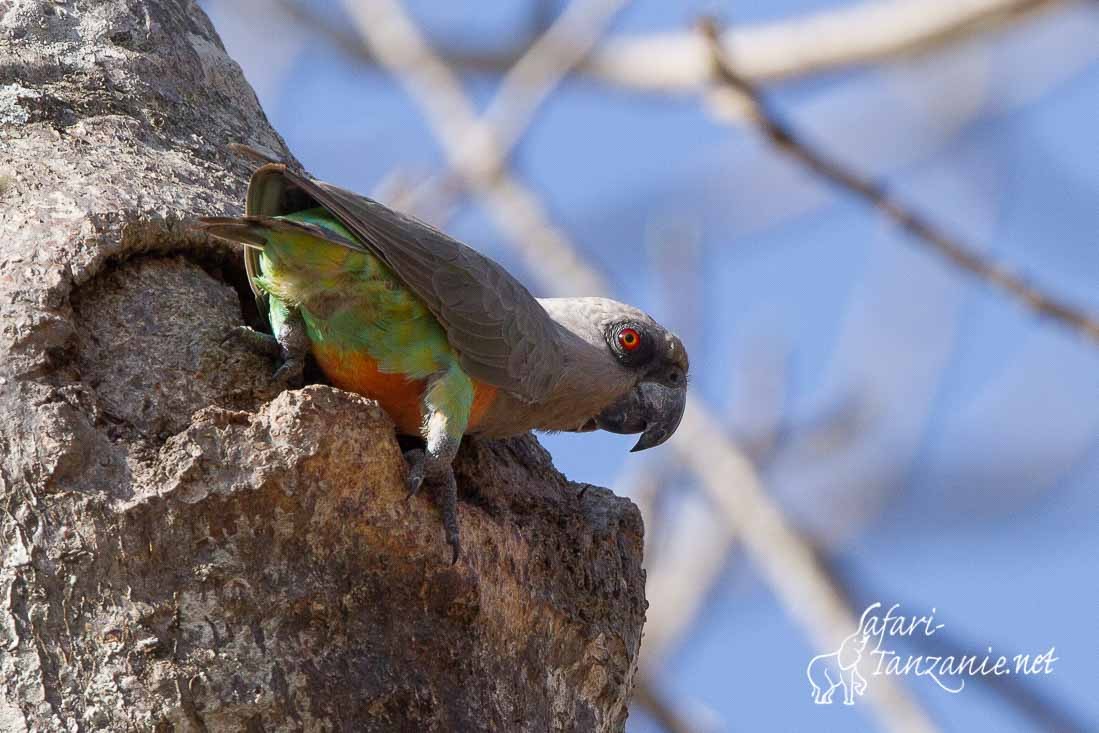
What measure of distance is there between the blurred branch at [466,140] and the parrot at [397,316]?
3.60m

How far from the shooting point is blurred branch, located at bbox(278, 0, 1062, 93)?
6.35 m

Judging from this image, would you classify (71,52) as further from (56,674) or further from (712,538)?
(712,538)

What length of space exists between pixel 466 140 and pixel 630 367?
3.85m

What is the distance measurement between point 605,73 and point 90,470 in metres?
6.07

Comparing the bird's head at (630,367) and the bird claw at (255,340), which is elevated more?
the bird's head at (630,367)

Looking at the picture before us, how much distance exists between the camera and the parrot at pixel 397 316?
3596 millimetres

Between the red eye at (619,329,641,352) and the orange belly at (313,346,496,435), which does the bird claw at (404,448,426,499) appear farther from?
the red eye at (619,329,641,352)

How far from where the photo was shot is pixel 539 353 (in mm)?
4281

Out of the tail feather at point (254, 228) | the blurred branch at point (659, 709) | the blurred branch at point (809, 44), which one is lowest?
the blurred branch at point (659, 709)

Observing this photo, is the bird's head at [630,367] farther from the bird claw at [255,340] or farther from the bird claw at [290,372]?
the bird claw at [255,340]

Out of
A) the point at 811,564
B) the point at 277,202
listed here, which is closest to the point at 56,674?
the point at 277,202

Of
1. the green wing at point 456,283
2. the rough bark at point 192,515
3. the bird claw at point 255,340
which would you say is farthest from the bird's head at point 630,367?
the bird claw at point 255,340

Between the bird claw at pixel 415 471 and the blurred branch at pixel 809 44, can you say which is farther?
the blurred branch at pixel 809 44

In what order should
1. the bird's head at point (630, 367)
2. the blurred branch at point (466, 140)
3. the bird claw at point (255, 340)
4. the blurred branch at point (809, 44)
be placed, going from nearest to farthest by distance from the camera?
the bird claw at point (255, 340)
the bird's head at point (630, 367)
the blurred branch at point (809, 44)
the blurred branch at point (466, 140)
